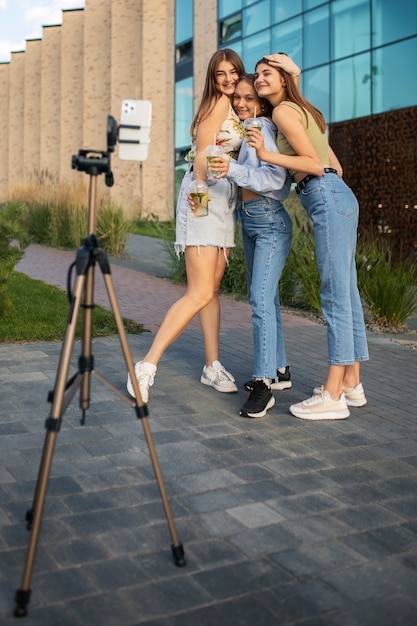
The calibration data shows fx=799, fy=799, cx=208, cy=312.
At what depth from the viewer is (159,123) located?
36.9 metres

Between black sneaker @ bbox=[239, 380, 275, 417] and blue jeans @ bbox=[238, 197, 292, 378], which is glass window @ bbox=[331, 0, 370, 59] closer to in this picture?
blue jeans @ bbox=[238, 197, 292, 378]

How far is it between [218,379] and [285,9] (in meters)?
21.5

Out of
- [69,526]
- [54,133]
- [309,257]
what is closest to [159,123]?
[54,133]

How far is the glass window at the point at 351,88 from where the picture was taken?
20656 mm

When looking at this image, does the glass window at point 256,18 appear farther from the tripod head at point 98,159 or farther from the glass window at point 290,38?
the tripod head at point 98,159

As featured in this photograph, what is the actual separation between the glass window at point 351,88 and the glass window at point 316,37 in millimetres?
773

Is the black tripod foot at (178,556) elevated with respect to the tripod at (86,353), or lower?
lower

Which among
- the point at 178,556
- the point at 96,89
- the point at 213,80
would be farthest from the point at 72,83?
the point at 178,556

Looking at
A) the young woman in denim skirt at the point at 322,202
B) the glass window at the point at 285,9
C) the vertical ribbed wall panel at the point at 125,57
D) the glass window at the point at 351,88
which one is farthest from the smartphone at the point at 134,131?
the vertical ribbed wall panel at the point at 125,57

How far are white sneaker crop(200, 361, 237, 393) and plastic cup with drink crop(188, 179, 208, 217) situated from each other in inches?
51.8

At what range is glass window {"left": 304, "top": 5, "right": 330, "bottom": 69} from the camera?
22.4 m

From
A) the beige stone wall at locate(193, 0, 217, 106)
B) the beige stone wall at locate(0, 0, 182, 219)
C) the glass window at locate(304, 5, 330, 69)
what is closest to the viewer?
the glass window at locate(304, 5, 330, 69)

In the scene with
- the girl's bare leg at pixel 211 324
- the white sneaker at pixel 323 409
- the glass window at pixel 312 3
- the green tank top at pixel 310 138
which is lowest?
the white sneaker at pixel 323 409

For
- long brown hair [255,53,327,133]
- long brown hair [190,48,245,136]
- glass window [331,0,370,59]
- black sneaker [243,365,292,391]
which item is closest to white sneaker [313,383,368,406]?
black sneaker [243,365,292,391]
